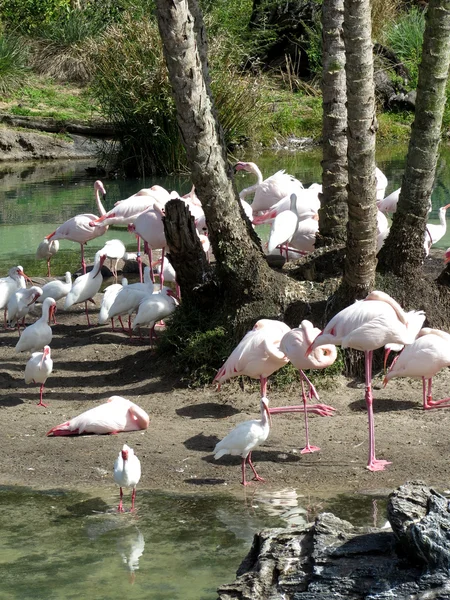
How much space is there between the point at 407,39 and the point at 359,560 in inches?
901

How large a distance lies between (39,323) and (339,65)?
3.16m

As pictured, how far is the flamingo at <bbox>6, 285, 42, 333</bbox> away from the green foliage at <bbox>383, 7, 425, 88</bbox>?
17.8 metres

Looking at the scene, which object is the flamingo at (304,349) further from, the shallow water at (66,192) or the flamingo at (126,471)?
the shallow water at (66,192)

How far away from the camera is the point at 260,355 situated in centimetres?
601

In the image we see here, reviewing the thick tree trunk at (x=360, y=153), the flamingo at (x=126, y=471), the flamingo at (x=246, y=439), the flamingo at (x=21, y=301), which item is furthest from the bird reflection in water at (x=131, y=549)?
the flamingo at (x=21, y=301)

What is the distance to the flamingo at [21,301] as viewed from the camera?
26.6 ft

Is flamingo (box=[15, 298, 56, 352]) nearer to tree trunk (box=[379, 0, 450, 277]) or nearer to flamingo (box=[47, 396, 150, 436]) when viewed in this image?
flamingo (box=[47, 396, 150, 436])

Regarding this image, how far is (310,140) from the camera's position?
2189 centimetres

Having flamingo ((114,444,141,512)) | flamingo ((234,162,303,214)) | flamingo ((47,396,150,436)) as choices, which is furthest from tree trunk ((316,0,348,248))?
flamingo ((114,444,141,512))

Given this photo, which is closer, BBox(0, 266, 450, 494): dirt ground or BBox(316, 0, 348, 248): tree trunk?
BBox(0, 266, 450, 494): dirt ground

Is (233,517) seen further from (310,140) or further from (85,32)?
(85,32)

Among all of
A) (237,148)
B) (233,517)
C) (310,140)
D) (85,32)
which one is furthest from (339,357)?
(85,32)

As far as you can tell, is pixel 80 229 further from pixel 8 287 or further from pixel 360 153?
pixel 360 153

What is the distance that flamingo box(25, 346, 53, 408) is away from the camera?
6652 mm
